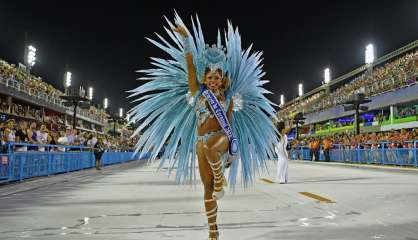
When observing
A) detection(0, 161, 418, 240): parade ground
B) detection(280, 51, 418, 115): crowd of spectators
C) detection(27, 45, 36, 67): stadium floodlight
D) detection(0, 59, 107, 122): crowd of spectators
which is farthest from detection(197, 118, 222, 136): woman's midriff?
detection(27, 45, 36, 67): stadium floodlight

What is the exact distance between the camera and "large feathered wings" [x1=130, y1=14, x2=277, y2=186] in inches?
231

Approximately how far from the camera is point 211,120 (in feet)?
17.6

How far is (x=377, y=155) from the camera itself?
25.2 metres

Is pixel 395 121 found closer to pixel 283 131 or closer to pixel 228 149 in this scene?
pixel 283 131

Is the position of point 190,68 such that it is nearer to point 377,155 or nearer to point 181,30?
point 181,30

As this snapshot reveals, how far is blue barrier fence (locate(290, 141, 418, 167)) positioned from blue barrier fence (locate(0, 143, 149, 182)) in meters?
13.3

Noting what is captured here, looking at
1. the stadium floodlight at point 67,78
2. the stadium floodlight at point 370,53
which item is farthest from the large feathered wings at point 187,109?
the stadium floodlight at point 67,78

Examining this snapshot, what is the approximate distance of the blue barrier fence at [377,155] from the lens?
69.5 feet

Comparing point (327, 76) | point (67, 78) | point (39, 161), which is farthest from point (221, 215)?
point (327, 76)

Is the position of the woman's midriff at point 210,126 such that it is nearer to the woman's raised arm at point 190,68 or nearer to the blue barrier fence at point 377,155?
the woman's raised arm at point 190,68

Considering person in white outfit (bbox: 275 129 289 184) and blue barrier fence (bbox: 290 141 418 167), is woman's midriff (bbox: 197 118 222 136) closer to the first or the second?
person in white outfit (bbox: 275 129 289 184)

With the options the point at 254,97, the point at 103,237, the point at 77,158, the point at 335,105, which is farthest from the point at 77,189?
the point at 335,105

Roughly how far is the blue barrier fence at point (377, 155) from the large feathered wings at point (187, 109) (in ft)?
55.5

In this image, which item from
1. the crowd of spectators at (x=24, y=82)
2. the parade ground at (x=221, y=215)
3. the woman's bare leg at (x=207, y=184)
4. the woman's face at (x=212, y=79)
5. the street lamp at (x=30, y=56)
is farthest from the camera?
the street lamp at (x=30, y=56)
